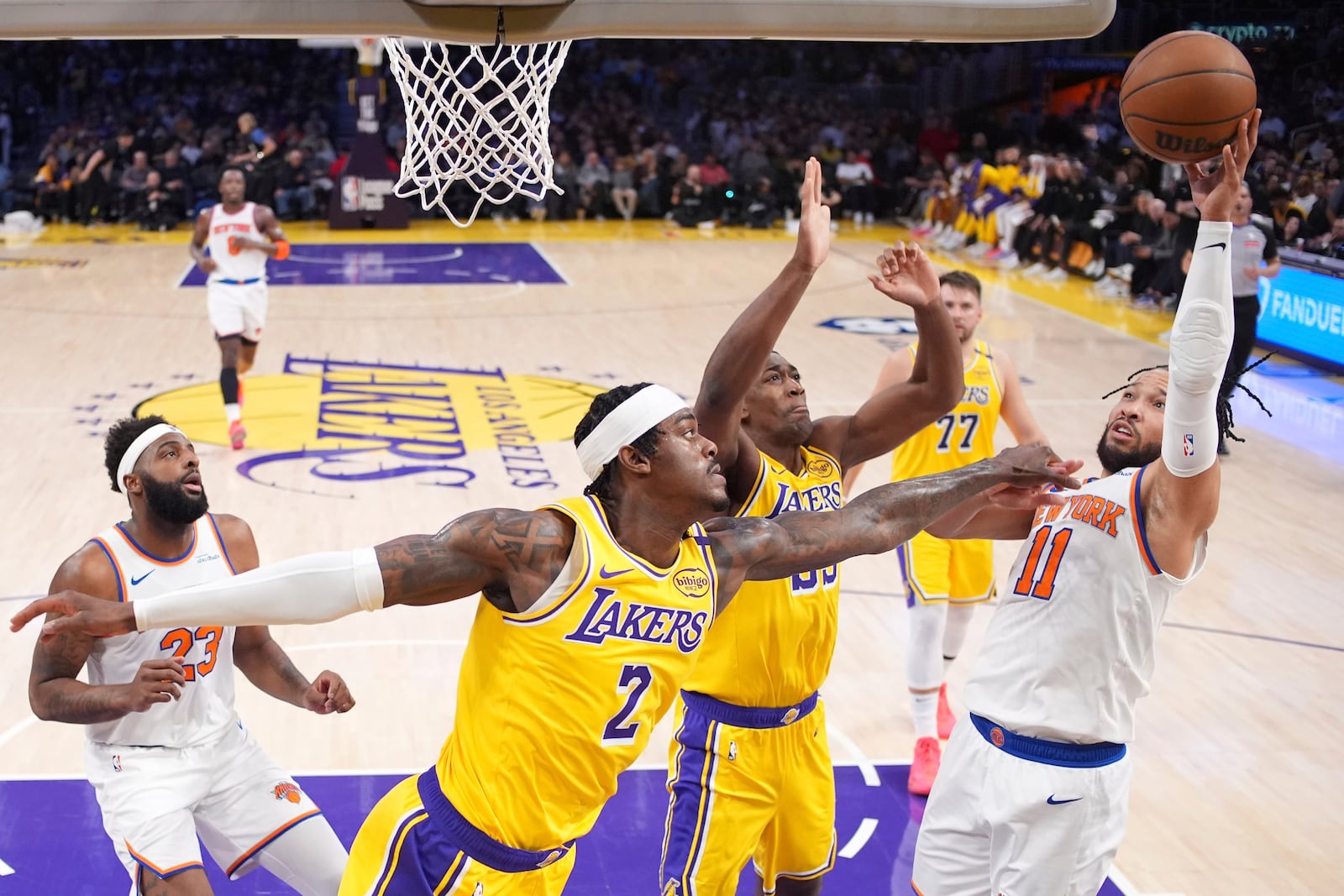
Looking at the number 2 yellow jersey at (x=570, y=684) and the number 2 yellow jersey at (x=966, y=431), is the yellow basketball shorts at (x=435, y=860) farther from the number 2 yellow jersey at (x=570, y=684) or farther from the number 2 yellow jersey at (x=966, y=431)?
the number 2 yellow jersey at (x=966, y=431)

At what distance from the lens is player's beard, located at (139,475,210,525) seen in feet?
13.2

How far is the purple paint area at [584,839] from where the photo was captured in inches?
189

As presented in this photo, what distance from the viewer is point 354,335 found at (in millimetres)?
14211

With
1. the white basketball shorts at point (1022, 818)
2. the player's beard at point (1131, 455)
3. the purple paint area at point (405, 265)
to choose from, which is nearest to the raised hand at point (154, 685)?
the white basketball shorts at point (1022, 818)

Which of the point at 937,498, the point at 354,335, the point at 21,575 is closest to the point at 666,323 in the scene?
the point at 354,335

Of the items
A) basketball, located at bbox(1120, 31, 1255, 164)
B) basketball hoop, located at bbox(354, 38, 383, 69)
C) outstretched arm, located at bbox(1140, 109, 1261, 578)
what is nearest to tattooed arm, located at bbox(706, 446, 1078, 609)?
outstretched arm, located at bbox(1140, 109, 1261, 578)

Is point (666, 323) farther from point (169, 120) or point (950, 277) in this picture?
point (169, 120)

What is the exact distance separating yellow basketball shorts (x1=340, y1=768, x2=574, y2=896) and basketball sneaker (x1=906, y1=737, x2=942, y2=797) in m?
2.58

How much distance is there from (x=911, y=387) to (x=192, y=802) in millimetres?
2431

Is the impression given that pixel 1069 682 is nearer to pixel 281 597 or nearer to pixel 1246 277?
pixel 281 597

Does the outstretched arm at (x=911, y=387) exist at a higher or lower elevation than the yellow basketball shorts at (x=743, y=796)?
higher

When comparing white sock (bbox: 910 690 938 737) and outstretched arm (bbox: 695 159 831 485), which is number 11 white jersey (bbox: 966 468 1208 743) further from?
white sock (bbox: 910 690 938 737)

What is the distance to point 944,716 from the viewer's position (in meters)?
5.94

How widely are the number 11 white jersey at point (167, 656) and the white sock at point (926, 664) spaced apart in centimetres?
272
